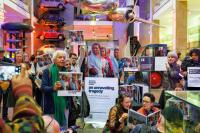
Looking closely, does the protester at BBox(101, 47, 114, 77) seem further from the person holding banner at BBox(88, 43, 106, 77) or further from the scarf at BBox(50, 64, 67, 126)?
the scarf at BBox(50, 64, 67, 126)

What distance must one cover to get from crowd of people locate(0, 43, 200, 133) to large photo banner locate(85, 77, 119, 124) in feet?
0.55

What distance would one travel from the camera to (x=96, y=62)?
24.2ft

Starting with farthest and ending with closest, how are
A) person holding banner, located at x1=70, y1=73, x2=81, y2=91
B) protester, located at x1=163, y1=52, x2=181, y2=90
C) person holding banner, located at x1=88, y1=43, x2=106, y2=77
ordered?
person holding banner, located at x1=88, y1=43, x2=106, y2=77
protester, located at x1=163, y1=52, x2=181, y2=90
person holding banner, located at x1=70, y1=73, x2=81, y2=91

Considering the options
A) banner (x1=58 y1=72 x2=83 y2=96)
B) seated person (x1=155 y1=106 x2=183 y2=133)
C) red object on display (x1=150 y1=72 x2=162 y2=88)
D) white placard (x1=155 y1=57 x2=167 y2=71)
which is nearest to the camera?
seated person (x1=155 y1=106 x2=183 y2=133)

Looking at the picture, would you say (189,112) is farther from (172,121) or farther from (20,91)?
Answer: (20,91)

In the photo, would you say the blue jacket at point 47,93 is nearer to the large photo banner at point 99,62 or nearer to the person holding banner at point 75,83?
the person holding banner at point 75,83

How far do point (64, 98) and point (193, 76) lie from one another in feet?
6.58

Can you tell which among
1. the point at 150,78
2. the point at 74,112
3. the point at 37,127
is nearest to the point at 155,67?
the point at 150,78

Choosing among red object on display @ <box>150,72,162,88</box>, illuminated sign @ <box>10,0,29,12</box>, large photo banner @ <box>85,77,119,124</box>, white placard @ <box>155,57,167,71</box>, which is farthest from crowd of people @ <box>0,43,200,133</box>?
illuminated sign @ <box>10,0,29,12</box>

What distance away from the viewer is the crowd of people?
1.22 m

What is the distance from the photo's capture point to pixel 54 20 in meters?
26.0

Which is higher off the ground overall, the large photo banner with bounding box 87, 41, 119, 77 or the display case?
the large photo banner with bounding box 87, 41, 119, 77

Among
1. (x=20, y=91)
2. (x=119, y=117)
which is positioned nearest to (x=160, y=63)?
(x=119, y=117)

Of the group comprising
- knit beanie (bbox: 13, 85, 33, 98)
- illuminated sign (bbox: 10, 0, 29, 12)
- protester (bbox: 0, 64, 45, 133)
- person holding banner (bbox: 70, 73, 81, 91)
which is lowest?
person holding banner (bbox: 70, 73, 81, 91)
